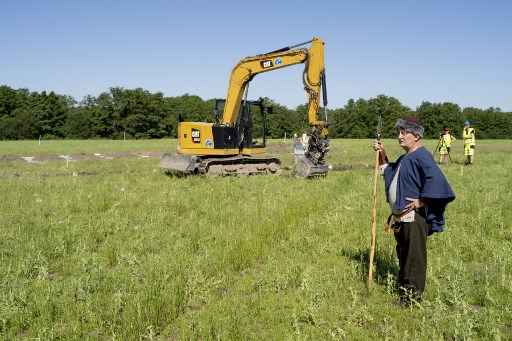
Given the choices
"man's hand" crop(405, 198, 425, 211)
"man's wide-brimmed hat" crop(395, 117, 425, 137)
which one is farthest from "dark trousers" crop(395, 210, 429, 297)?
"man's wide-brimmed hat" crop(395, 117, 425, 137)

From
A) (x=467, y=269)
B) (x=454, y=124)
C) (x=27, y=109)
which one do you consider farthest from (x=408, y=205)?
(x=454, y=124)

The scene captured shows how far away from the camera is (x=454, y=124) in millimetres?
104000

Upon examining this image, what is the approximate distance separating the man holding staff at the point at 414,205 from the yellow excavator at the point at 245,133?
10.2m

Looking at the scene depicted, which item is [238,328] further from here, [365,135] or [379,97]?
[379,97]

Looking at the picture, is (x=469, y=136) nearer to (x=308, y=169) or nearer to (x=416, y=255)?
(x=308, y=169)

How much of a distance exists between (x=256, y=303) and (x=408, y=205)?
2191 millimetres

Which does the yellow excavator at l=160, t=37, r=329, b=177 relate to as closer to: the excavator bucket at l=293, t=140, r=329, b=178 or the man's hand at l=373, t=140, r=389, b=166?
the excavator bucket at l=293, t=140, r=329, b=178

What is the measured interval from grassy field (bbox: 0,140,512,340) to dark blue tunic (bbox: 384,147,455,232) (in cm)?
100

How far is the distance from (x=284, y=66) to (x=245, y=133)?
3193 mm

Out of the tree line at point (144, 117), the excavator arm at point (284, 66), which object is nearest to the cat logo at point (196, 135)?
the excavator arm at point (284, 66)

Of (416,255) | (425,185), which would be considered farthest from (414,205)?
(416,255)

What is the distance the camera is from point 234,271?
6.09 metres

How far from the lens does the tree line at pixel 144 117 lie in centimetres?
8100

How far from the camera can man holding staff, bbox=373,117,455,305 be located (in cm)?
477
